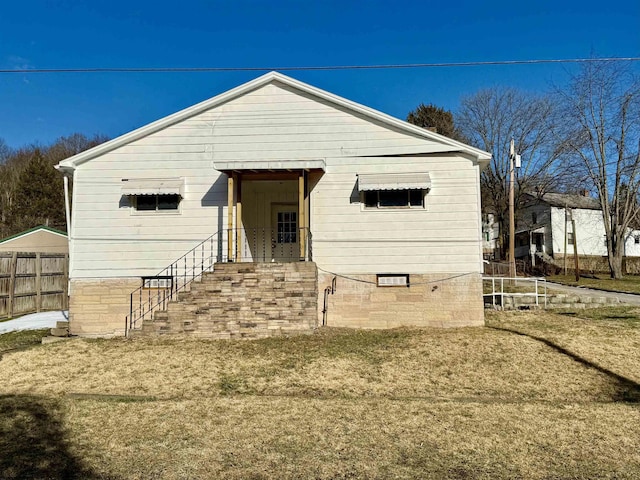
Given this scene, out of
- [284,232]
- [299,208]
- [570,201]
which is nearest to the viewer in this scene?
[299,208]

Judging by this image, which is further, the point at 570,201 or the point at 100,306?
the point at 570,201

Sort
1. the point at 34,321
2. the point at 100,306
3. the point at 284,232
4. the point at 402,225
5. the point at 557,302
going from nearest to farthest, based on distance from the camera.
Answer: the point at 402,225 → the point at 100,306 → the point at 284,232 → the point at 34,321 → the point at 557,302

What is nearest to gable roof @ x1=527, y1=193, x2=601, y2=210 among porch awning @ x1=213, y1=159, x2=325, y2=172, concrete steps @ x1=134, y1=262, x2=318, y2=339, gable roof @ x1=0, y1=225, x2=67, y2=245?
porch awning @ x1=213, y1=159, x2=325, y2=172

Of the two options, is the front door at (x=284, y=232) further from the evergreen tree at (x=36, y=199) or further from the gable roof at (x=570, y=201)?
the gable roof at (x=570, y=201)

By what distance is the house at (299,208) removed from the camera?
41.2ft

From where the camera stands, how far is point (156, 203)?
13188 mm

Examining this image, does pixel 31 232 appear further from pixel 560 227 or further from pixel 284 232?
pixel 560 227

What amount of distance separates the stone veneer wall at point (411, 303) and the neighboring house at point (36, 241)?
1438cm

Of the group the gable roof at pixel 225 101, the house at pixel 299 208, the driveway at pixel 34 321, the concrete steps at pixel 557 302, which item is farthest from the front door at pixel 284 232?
the driveway at pixel 34 321

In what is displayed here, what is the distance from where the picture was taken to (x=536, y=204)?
43094mm

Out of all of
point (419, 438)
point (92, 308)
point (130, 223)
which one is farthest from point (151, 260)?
point (419, 438)

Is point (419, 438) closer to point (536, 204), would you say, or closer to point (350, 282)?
point (350, 282)

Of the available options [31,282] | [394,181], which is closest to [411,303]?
[394,181]

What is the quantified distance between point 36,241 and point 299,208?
47.4 feet
